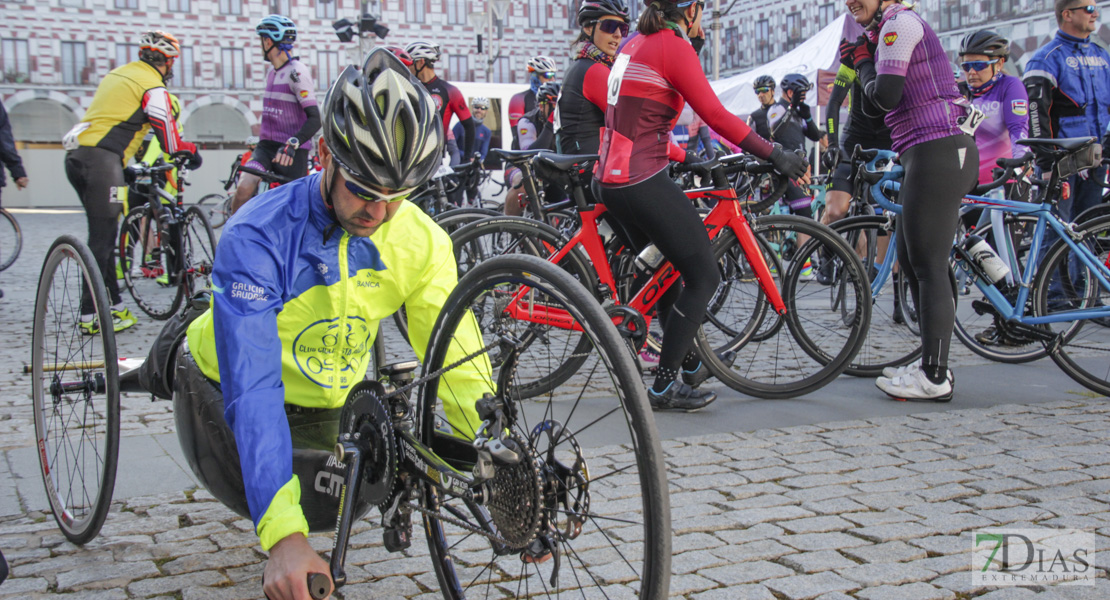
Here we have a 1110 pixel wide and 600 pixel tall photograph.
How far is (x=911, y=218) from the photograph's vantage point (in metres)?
5.05

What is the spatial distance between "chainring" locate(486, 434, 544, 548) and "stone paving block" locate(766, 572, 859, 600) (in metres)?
0.97

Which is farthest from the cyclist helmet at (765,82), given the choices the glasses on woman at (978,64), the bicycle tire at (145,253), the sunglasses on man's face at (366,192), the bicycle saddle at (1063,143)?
the sunglasses on man's face at (366,192)

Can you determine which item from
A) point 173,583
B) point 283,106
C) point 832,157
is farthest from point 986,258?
point 283,106

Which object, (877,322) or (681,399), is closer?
(681,399)

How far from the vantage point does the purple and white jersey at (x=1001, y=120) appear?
7977mm

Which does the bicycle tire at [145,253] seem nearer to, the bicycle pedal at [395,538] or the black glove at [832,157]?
the black glove at [832,157]

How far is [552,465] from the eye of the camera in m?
2.08

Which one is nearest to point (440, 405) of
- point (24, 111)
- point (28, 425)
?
point (28, 425)

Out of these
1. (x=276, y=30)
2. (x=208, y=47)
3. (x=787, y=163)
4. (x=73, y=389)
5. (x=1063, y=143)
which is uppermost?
(x=208, y=47)

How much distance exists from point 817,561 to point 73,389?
2463 millimetres

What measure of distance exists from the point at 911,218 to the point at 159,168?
6207mm

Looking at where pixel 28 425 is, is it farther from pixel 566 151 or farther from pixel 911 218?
pixel 911 218

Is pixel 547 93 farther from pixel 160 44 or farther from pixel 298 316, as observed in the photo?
pixel 298 316

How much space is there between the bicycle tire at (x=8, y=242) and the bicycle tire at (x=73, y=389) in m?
9.10
